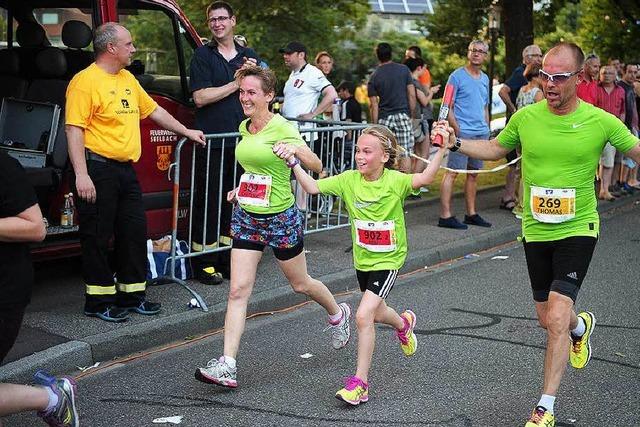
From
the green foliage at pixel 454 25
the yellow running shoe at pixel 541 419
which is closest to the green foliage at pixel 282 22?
the green foliage at pixel 454 25

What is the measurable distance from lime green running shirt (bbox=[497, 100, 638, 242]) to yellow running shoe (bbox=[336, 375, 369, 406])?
1223 millimetres

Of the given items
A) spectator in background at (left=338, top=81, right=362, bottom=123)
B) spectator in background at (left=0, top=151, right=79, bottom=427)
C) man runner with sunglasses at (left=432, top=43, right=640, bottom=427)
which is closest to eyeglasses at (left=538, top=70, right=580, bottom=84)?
man runner with sunglasses at (left=432, top=43, right=640, bottom=427)

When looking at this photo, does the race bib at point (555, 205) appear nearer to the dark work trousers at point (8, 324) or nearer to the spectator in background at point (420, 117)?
the dark work trousers at point (8, 324)

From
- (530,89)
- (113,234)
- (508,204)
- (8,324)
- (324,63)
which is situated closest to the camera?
(8,324)

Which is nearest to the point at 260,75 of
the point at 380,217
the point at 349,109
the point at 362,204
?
the point at 362,204

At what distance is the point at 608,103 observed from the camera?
46.5 ft

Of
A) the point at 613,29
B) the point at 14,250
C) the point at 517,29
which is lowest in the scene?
the point at 14,250

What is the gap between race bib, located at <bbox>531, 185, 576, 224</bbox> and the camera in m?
5.36

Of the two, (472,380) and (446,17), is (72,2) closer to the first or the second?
(472,380)

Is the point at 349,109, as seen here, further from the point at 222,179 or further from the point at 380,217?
the point at 380,217

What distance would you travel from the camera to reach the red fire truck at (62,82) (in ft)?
26.0

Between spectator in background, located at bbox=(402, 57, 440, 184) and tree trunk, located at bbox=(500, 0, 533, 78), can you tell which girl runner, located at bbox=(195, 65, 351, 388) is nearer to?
spectator in background, located at bbox=(402, 57, 440, 184)

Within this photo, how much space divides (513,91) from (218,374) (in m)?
7.87

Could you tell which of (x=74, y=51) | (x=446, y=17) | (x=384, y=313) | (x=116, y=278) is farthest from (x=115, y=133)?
(x=446, y=17)
